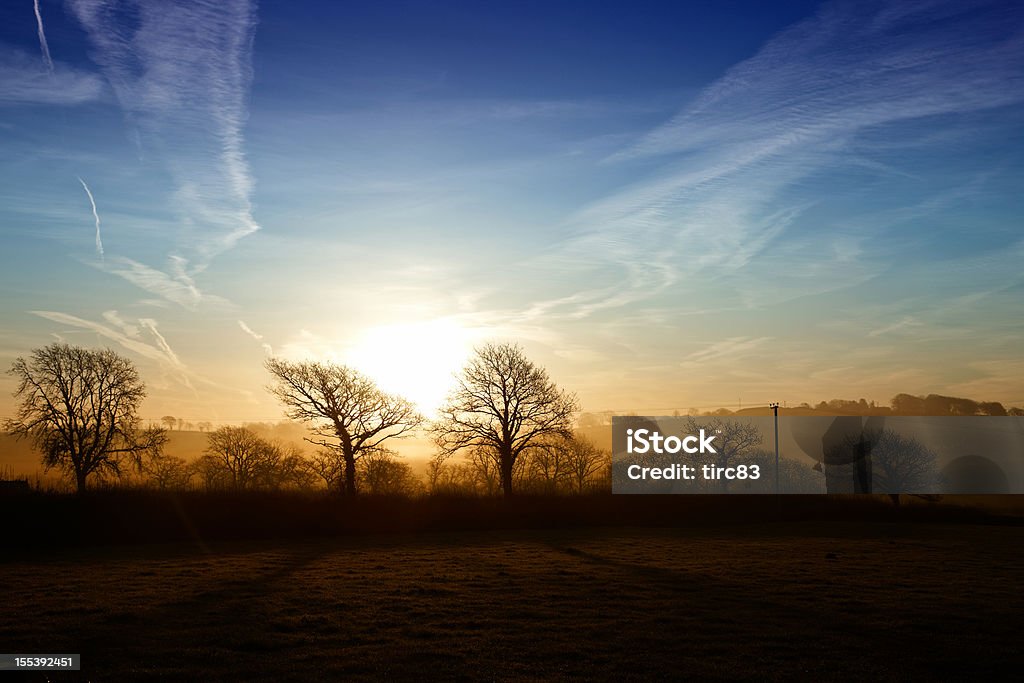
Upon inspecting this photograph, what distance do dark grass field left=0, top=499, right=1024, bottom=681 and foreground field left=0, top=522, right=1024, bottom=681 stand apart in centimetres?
8

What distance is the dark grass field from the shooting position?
1405 cm

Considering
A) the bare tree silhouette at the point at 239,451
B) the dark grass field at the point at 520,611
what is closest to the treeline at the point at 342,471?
the bare tree silhouette at the point at 239,451

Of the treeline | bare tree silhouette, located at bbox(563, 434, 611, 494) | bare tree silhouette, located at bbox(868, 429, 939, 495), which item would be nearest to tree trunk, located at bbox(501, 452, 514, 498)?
the treeline

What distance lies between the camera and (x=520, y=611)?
62.2 feet

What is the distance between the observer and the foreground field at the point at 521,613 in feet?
46.2

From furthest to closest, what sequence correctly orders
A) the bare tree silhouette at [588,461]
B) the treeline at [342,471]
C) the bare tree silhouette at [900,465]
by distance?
the bare tree silhouette at [588,461], the bare tree silhouette at [900,465], the treeline at [342,471]

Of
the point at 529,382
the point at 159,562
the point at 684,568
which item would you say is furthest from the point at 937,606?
the point at 529,382

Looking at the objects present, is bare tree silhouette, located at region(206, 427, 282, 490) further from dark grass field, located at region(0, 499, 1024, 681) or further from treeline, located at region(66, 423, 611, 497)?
dark grass field, located at region(0, 499, 1024, 681)

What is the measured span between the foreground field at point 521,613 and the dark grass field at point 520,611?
8cm

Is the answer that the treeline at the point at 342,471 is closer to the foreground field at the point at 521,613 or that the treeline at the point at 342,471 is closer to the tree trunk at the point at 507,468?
the tree trunk at the point at 507,468

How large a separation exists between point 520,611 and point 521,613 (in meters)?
0.17

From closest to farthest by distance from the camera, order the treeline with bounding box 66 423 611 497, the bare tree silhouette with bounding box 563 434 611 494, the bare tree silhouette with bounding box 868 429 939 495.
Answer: the treeline with bounding box 66 423 611 497
the bare tree silhouette with bounding box 868 429 939 495
the bare tree silhouette with bounding box 563 434 611 494

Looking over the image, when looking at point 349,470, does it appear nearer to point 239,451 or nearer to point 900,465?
point 239,451

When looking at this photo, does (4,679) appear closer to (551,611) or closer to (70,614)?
(70,614)
